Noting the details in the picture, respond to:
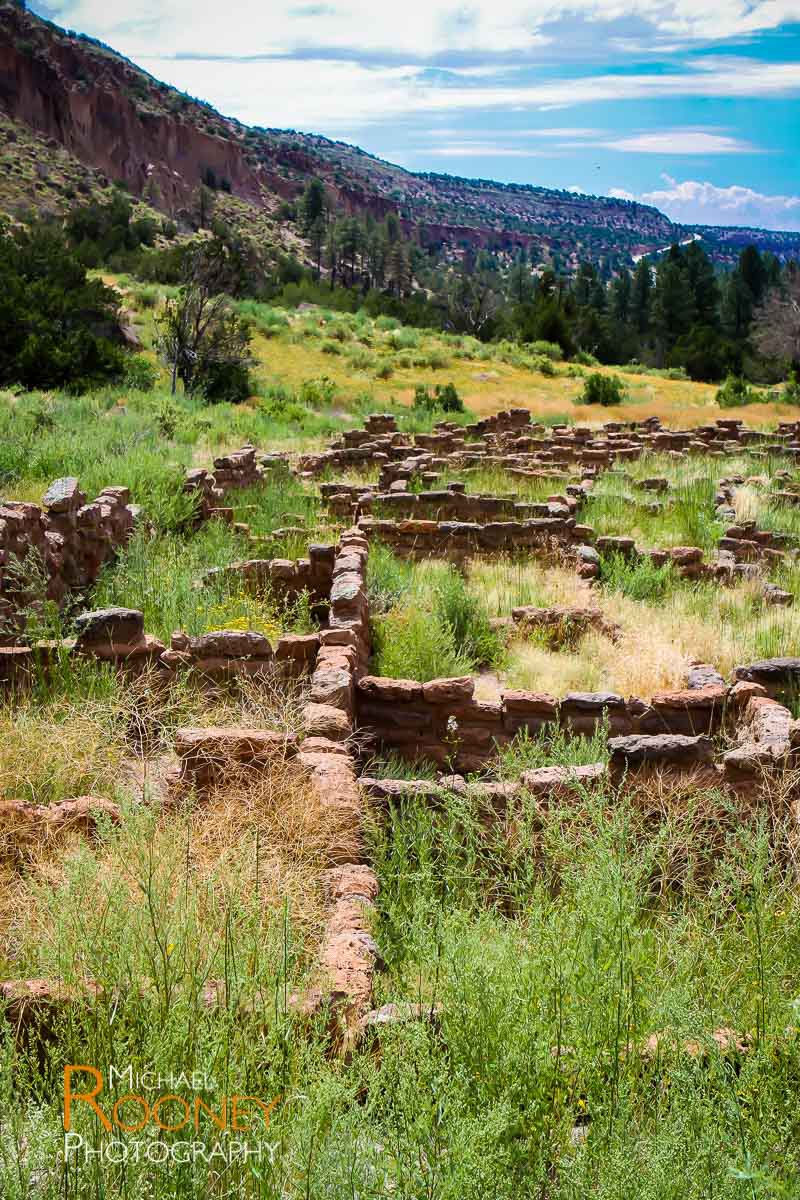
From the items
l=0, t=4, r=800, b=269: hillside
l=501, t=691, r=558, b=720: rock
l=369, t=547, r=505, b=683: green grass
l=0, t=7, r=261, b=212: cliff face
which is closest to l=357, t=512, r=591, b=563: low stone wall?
l=369, t=547, r=505, b=683: green grass

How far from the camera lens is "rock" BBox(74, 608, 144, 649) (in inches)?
279

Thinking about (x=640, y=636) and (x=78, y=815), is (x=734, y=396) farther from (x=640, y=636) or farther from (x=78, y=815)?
(x=78, y=815)

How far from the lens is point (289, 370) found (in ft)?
108

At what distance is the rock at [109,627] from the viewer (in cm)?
710

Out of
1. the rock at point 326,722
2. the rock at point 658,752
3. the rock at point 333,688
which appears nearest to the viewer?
the rock at point 658,752

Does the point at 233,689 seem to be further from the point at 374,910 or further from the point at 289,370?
the point at 289,370

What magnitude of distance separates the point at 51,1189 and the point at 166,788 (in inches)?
109

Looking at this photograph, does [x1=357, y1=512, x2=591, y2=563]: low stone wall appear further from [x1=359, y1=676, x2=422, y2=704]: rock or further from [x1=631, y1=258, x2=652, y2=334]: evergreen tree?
[x1=631, y1=258, x2=652, y2=334]: evergreen tree

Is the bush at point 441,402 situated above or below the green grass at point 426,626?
above

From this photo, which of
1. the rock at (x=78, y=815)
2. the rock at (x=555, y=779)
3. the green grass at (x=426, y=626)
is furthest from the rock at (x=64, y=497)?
the rock at (x=555, y=779)

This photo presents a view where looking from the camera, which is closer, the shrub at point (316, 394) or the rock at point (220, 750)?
the rock at point (220, 750)

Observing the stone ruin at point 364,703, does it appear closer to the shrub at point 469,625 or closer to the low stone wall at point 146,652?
the low stone wall at point 146,652

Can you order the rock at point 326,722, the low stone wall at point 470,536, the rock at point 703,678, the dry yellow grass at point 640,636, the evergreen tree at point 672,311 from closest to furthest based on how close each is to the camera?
the rock at point 326,722 < the rock at point 703,678 < the dry yellow grass at point 640,636 < the low stone wall at point 470,536 < the evergreen tree at point 672,311

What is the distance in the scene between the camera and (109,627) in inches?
280
